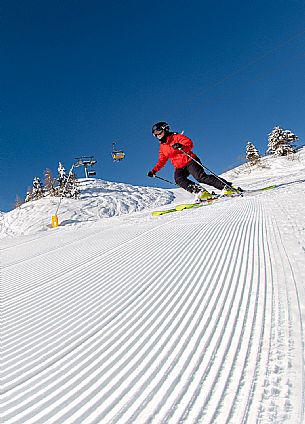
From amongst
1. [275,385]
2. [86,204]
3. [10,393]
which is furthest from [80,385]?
[86,204]

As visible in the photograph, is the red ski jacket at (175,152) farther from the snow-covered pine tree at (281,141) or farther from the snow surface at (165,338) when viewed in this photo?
the snow-covered pine tree at (281,141)

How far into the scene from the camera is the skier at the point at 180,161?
8055 mm

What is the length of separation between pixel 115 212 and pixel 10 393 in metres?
23.2

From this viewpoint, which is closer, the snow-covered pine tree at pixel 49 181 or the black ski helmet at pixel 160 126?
the black ski helmet at pixel 160 126

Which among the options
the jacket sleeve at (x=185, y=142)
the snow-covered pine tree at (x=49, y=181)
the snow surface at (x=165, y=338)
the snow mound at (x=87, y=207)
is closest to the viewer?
the snow surface at (x=165, y=338)

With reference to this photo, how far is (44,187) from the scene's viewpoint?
40281mm

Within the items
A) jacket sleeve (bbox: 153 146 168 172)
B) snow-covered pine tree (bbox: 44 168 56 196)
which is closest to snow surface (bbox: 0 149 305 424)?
jacket sleeve (bbox: 153 146 168 172)

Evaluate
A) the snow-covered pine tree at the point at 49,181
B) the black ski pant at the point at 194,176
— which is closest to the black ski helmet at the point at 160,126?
the black ski pant at the point at 194,176

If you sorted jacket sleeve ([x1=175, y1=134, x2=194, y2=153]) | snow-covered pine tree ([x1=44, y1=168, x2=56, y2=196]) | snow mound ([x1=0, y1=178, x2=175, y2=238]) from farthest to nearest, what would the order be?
1. snow-covered pine tree ([x1=44, y1=168, x2=56, y2=196])
2. snow mound ([x1=0, y1=178, x2=175, y2=238])
3. jacket sleeve ([x1=175, y1=134, x2=194, y2=153])

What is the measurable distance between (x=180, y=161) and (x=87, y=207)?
1750cm

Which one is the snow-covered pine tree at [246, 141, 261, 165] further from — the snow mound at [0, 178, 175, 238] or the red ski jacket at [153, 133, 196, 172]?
the red ski jacket at [153, 133, 196, 172]

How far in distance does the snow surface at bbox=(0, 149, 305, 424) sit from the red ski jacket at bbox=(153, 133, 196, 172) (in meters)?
5.17

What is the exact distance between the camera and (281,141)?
143 ft

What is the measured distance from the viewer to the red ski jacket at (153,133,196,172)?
8.07 meters
